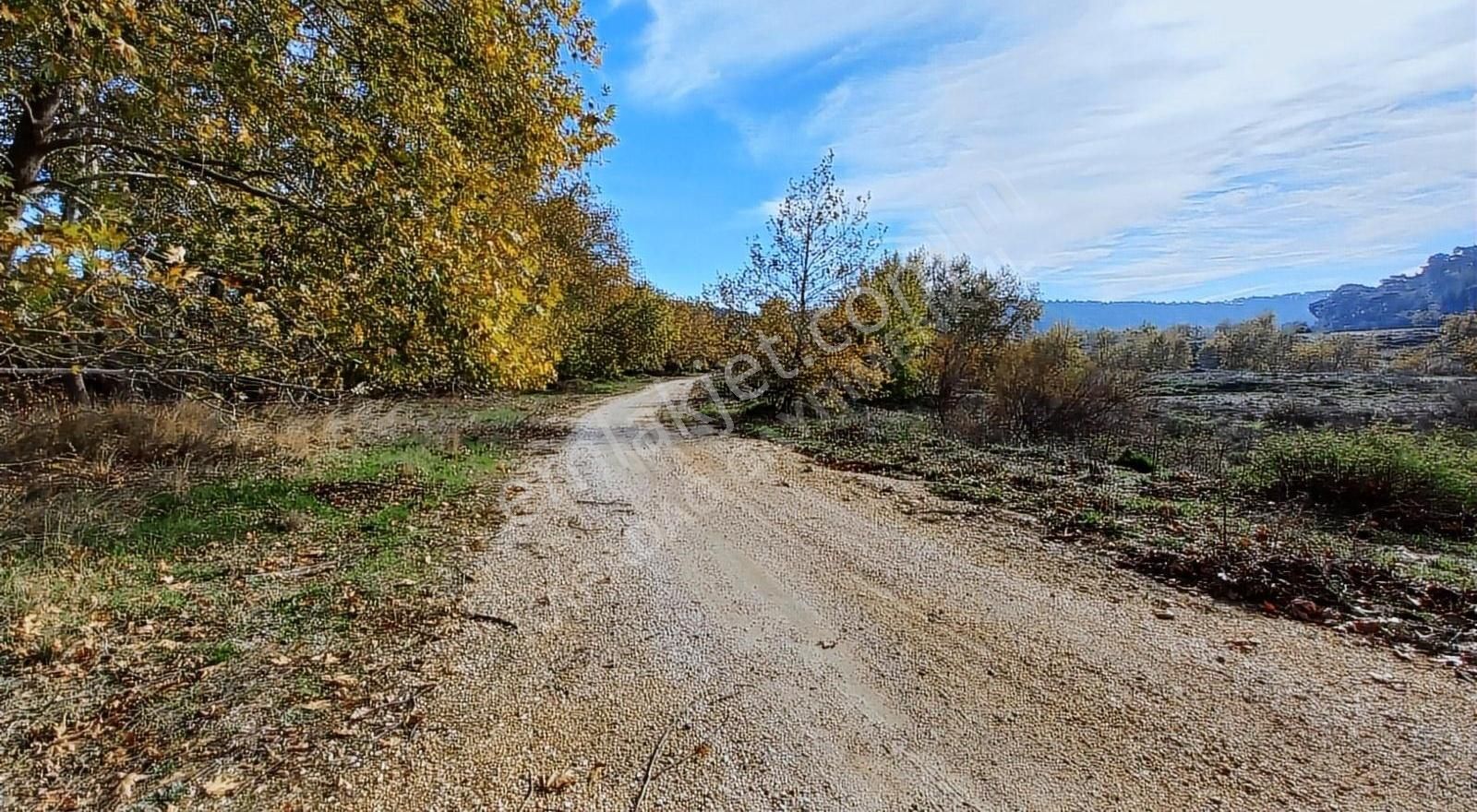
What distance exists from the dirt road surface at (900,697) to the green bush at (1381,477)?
4.15 m

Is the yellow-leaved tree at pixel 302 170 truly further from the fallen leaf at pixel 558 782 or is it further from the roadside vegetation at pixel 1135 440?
the roadside vegetation at pixel 1135 440

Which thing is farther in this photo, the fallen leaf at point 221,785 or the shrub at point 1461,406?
the shrub at point 1461,406

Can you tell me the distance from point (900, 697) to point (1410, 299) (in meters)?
218

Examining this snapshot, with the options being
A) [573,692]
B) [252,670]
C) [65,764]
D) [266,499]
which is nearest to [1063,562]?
[573,692]

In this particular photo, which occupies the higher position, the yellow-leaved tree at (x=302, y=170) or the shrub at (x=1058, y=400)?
the yellow-leaved tree at (x=302, y=170)

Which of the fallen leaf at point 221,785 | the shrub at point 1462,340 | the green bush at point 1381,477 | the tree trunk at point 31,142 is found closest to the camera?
the fallen leaf at point 221,785

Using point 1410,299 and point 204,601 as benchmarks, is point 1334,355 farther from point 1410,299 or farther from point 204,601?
point 1410,299

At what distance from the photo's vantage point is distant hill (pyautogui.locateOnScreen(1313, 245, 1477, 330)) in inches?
4348

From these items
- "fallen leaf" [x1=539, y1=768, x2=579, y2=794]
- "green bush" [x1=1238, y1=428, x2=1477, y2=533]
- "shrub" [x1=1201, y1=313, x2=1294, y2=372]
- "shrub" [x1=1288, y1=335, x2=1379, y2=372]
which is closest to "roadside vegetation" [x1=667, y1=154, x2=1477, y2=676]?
"green bush" [x1=1238, y1=428, x2=1477, y2=533]

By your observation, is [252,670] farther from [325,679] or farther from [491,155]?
[491,155]

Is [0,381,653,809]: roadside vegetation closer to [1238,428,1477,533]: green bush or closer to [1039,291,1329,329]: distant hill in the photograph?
[1238,428,1477,533]: green bush

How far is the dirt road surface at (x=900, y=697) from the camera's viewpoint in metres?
2.72

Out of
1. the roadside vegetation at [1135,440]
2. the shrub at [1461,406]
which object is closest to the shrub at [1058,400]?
the roadside vegetation at [1135,440]

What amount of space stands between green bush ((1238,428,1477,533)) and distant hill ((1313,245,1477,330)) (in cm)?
12455
